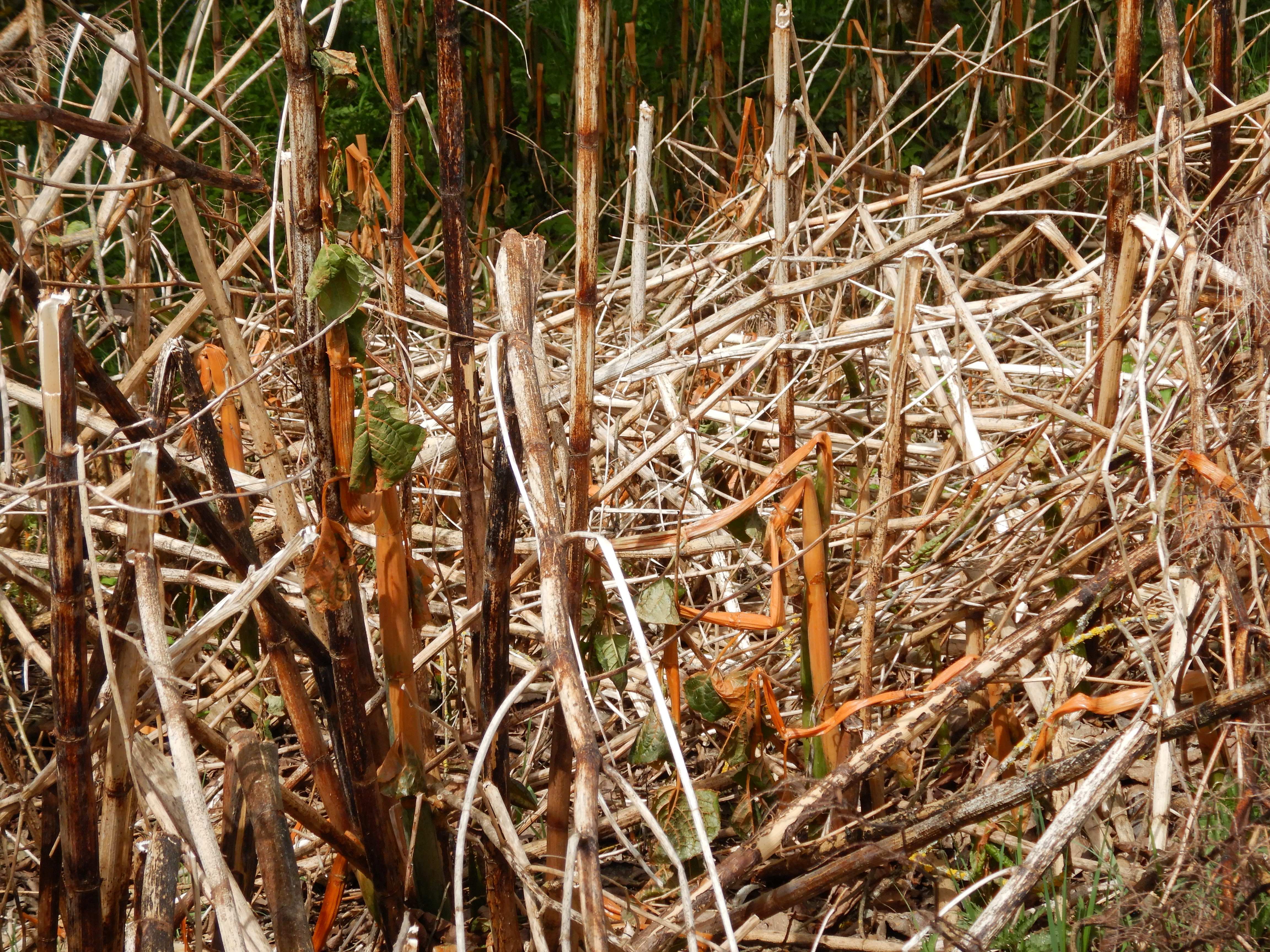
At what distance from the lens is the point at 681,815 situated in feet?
3.38

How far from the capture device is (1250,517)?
1021mm

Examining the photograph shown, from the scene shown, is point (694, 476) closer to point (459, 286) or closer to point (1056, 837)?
point (459, 286)

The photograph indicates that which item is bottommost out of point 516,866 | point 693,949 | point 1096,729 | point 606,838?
point 606,838

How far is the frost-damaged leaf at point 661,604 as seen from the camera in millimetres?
1000

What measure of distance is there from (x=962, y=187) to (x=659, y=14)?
3011 millimetres

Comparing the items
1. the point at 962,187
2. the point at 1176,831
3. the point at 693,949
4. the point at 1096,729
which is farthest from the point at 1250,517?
the point at 693,949

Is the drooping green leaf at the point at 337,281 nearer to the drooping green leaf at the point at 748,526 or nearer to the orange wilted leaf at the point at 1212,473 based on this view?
the drooping green leaf at the point at 748,526

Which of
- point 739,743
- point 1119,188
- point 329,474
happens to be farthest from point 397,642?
point 1119,188

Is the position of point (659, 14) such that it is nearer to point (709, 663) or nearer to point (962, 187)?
point (962, 187)

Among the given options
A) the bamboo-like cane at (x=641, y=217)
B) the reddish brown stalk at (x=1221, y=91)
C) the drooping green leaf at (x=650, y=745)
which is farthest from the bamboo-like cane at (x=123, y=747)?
the reddish brown stalk at (x=1221, y=91)

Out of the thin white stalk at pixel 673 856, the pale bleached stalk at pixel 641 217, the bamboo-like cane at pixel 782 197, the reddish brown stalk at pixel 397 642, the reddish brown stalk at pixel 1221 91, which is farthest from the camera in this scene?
the pale bleached stalk at pixel 641 217

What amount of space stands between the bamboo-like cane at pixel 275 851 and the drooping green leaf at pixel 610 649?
0.31 metres

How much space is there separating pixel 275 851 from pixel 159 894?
0.09 meters

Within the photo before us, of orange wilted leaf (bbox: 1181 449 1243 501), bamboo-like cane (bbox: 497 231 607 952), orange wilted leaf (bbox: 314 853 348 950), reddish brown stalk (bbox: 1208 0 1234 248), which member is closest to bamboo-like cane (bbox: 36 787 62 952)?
orange wilted leaf (bbox: 314 853 348 950)
